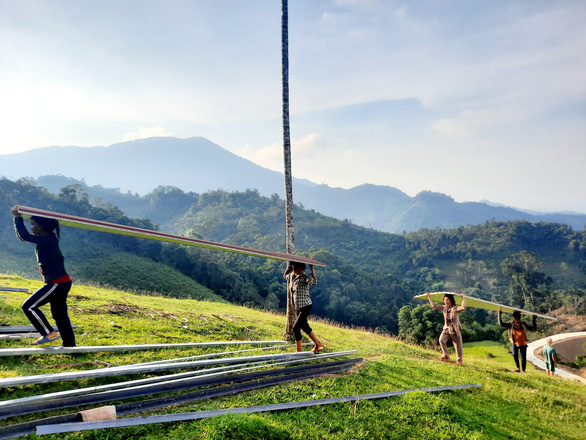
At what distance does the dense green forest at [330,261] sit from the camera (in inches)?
1897

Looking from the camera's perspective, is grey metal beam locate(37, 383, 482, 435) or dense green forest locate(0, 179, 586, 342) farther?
dense green forest locate(0, 179, 586, 342)

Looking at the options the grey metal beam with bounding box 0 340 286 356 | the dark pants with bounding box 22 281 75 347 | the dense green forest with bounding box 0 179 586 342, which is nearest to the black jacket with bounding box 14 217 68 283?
the dark pants with bounding box 22 281 75 347

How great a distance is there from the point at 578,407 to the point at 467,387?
2.90m

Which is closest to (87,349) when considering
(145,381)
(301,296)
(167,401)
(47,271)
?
(47,271)

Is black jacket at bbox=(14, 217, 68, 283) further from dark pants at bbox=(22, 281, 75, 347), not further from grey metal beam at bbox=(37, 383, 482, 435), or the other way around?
grey metal beam at bbox=(37, 383, 482, 435)

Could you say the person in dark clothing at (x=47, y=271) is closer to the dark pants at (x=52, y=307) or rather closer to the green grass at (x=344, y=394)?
the dark pants at (x=52, y=307)

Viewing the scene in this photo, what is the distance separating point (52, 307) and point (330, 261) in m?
70.1

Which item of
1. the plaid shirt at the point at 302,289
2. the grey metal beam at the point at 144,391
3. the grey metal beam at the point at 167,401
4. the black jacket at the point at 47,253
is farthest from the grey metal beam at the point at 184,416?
the black jacket at the point at 47,253

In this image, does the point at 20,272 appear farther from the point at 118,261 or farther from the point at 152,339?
the point at 152,339

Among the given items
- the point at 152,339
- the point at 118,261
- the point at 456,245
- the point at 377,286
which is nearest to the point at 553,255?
the point at 456,245

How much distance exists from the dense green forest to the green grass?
24.6 metres

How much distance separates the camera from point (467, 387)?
26.0 feet

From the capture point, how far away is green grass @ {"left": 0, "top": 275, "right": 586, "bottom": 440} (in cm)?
455

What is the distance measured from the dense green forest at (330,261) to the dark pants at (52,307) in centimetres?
3120
